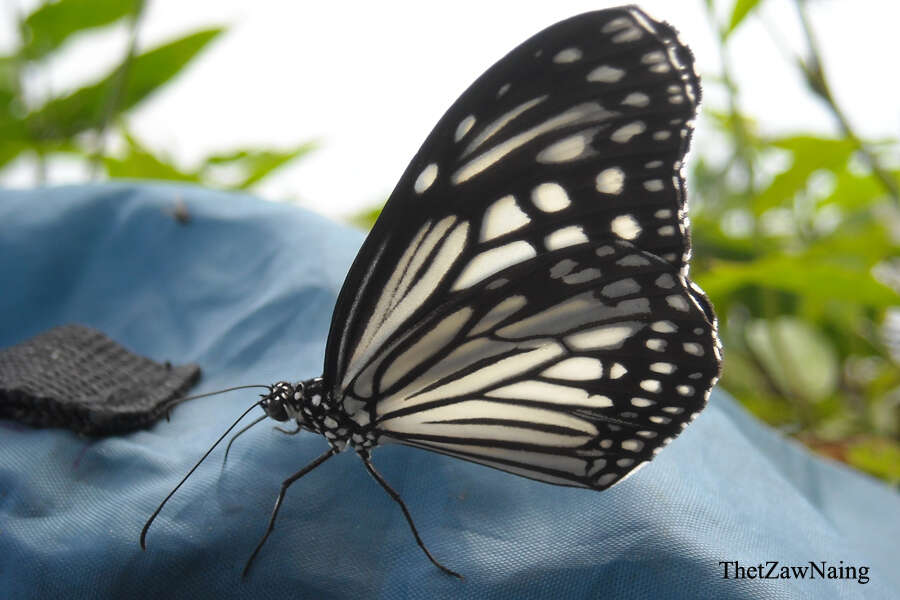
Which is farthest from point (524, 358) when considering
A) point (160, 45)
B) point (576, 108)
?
point (160, 45)

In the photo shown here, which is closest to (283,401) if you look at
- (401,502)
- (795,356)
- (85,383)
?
(401,502)

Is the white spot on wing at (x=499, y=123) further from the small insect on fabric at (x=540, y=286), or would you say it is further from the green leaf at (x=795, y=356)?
the green leaf at (x=795, y=356)

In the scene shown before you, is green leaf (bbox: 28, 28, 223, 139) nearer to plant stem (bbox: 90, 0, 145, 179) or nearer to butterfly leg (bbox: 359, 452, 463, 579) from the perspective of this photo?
plant stem (bbox: 90, 0, 145, 179)

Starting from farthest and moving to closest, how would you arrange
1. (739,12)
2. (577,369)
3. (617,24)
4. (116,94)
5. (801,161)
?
1. (116,94)
2. (801,161)
3. (739,12)
4. (577,369)
5. (617,24)

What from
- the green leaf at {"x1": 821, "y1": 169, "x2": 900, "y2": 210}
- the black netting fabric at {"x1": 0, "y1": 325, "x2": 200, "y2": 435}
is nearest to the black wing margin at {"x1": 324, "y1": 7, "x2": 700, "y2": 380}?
the black netting fabric at {"x1": 0, "y1": 325, "x2": 200, "y2": 435}

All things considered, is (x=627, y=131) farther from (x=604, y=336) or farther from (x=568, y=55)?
(x=604, y=336)

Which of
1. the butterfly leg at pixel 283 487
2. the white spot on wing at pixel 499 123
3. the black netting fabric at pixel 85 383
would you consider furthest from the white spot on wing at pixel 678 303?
the black netting fabric at pixel 85 383
